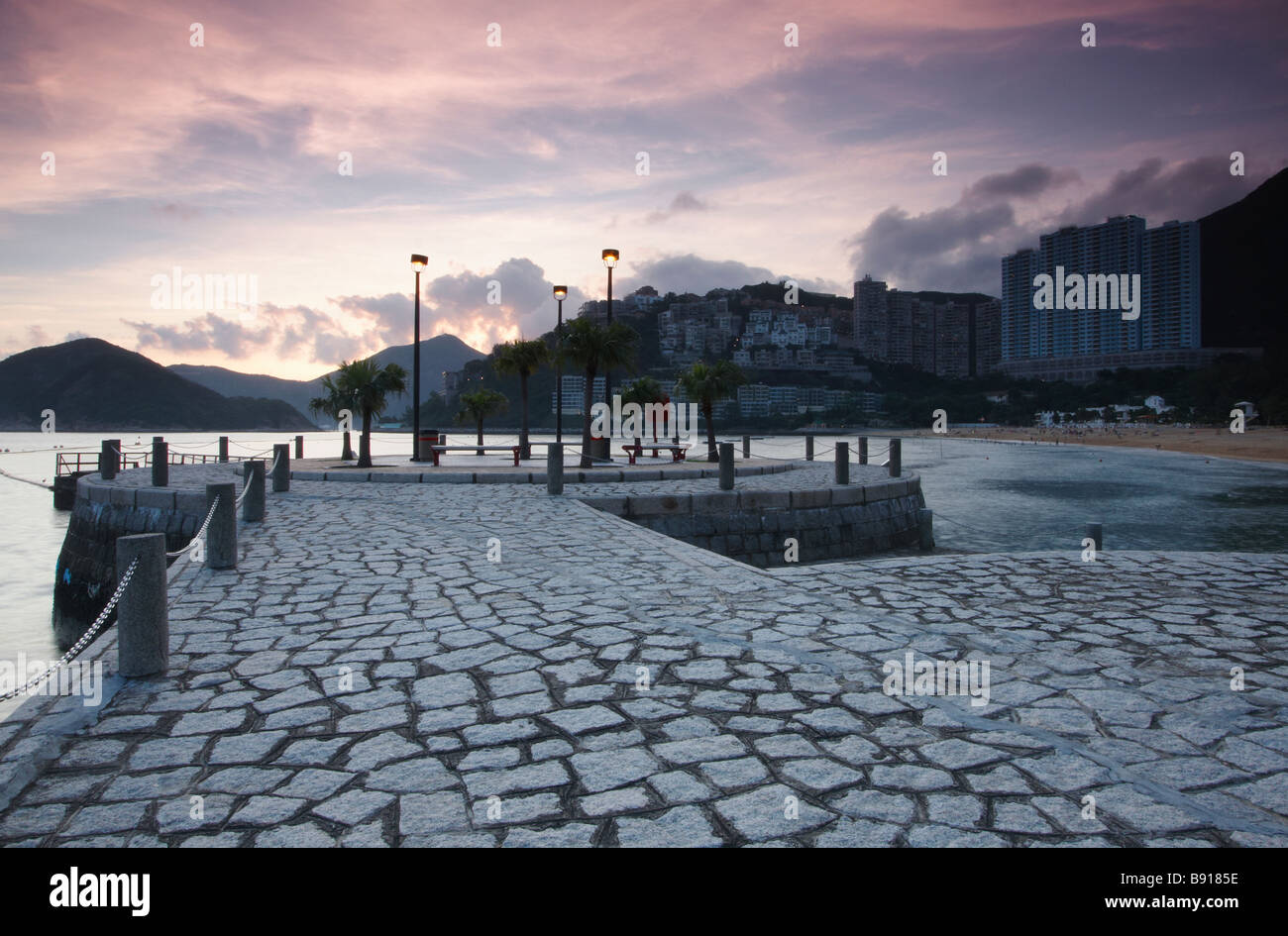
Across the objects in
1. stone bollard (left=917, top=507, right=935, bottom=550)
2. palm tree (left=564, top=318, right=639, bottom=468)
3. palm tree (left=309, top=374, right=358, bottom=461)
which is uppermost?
palm tree (left=564, top=318, right=639, bottom=468)

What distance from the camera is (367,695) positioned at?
12.0 feet

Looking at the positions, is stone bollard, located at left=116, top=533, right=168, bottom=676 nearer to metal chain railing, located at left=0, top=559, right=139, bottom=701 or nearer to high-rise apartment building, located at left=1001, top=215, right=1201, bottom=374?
metal chain railing, located at left=0, top=559, right=139, bottom=701

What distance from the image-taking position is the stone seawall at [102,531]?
1265 cm

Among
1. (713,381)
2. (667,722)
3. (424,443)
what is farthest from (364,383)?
(667,722)

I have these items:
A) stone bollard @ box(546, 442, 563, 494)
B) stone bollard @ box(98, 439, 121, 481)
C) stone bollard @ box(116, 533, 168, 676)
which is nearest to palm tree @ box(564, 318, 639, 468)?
stone bollard @ box(546, 442, 563, 494)

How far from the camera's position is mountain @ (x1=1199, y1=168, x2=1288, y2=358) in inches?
5522

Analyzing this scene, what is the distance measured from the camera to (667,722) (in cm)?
331

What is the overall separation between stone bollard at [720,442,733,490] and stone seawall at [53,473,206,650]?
929 cm

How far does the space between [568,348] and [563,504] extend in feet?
44.8

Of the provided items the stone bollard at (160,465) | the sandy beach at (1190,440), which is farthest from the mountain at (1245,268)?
the stone bollard at (160,465)

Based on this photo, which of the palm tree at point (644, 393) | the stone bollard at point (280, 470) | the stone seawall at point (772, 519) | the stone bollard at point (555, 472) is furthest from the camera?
the palm tree at point (644, 393)

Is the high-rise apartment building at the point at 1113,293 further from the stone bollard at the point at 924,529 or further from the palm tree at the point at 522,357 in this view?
the stone bollard at the point at 924,529

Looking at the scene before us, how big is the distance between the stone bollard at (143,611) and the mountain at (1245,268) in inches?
7025
